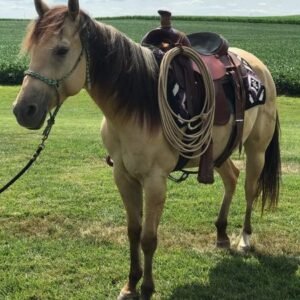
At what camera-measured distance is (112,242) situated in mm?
4406

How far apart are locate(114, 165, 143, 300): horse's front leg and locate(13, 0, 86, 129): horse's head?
900 millimetres

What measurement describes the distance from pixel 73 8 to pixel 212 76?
1.36 metres

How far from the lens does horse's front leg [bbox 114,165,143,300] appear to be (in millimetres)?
3449

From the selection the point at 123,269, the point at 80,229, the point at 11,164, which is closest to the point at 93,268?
the point at 123,269

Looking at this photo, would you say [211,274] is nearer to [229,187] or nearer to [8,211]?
[229,187]

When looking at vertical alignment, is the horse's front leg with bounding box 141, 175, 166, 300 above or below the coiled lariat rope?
below

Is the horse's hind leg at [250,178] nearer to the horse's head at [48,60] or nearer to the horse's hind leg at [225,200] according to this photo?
the horse's hind leg at [225,200]

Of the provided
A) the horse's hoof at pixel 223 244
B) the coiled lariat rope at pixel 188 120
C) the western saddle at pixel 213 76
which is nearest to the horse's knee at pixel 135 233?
the western saddle at pixel 213 76

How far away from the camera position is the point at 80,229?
4.72 metres

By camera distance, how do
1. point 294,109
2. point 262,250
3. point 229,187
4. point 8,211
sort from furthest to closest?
point 294,109, point 8,211, point 229,187, point 262,250

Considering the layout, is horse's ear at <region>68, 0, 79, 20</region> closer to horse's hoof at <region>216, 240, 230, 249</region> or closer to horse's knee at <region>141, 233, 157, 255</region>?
horse's knee at <region>141, 233, 157, 255</region>

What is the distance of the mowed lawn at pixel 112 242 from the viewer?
3.64 m

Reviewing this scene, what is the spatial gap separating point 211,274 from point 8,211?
7.88ft

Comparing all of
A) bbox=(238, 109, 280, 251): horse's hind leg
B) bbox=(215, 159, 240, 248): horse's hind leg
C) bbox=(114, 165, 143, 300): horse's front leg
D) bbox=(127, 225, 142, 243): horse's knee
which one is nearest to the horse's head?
bbox=(114, 165, 143, 300): horse's front leg
